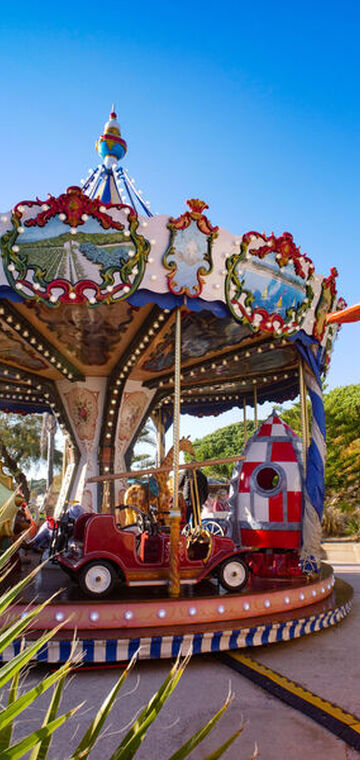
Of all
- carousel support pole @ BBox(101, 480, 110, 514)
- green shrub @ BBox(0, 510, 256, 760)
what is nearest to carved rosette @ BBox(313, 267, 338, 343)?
carousel support pole @ BBox(101, 480, 110, 514)

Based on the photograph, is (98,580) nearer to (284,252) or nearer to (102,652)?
(102,652)

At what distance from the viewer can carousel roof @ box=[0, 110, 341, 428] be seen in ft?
19.4

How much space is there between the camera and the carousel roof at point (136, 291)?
591cm

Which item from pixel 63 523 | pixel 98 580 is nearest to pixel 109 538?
pixel 98 580

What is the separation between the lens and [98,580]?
5.12m

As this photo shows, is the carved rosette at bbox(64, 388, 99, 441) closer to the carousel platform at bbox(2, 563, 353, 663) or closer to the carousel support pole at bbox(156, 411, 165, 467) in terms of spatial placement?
the carousel support pole at bbox(156, 411, 165, 467)

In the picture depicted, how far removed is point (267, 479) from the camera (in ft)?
22.9

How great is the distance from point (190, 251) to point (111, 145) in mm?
5777

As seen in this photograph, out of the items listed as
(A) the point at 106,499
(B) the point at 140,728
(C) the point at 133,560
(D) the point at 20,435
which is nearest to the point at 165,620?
(C) the point at 133,560

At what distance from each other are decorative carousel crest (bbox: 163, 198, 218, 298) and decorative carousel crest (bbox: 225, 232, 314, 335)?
1.20 ft

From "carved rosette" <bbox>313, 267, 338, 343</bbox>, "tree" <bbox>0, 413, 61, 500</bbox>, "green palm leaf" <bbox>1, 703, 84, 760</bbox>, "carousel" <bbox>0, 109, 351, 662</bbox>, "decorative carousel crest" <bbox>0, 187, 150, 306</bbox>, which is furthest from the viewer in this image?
"tree" <bbox>0, 413, 61, 500</bbox>

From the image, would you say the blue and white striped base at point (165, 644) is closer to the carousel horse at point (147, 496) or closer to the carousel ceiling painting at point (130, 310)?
the carousel ceiling painting at point (130, 310)

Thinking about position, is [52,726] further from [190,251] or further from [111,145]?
[111,145]

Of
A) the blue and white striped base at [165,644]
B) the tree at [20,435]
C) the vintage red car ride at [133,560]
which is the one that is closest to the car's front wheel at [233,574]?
the vintage red car ride at [133,560]
